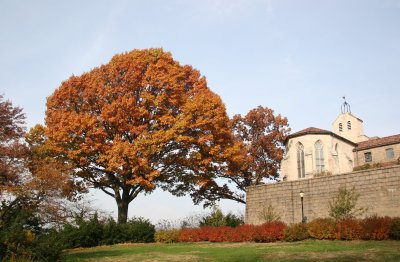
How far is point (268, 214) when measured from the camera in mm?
28094

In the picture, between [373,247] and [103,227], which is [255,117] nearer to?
[103,227]

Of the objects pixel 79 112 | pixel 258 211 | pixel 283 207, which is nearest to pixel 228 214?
pixel 258 211

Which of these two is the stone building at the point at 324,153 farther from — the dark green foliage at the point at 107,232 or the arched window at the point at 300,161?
the dark green foliage at the point at 107,232

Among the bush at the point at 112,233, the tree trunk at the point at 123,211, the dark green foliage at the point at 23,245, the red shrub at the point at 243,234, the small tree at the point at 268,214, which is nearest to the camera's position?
the dark green foliage at the point at 23,245

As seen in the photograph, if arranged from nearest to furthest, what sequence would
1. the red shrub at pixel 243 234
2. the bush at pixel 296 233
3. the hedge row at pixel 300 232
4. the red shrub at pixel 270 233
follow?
1. the hedge row at pixel 300 232
2. the bush at pixel 296 233
3. the red shrub at pixel 270 233
4. the red shrub at pixel 243 234

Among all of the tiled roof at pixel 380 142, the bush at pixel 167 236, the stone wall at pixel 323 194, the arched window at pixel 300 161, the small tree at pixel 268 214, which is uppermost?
the tiled roof at pixel 380 142

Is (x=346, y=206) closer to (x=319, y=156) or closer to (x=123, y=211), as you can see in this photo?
(x=123, y=211)

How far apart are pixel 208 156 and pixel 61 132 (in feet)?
35.4

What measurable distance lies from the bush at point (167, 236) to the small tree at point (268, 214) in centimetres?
643

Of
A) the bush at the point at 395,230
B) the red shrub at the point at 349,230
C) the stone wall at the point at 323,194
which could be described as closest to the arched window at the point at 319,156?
the stone wall at the point at 323,194

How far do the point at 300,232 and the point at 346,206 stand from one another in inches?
160

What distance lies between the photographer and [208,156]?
3002 centimetres

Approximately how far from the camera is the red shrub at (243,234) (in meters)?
22.1

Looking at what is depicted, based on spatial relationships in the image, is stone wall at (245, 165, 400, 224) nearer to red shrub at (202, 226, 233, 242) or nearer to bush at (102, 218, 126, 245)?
red shrub at (202, 226, 233, 242)
